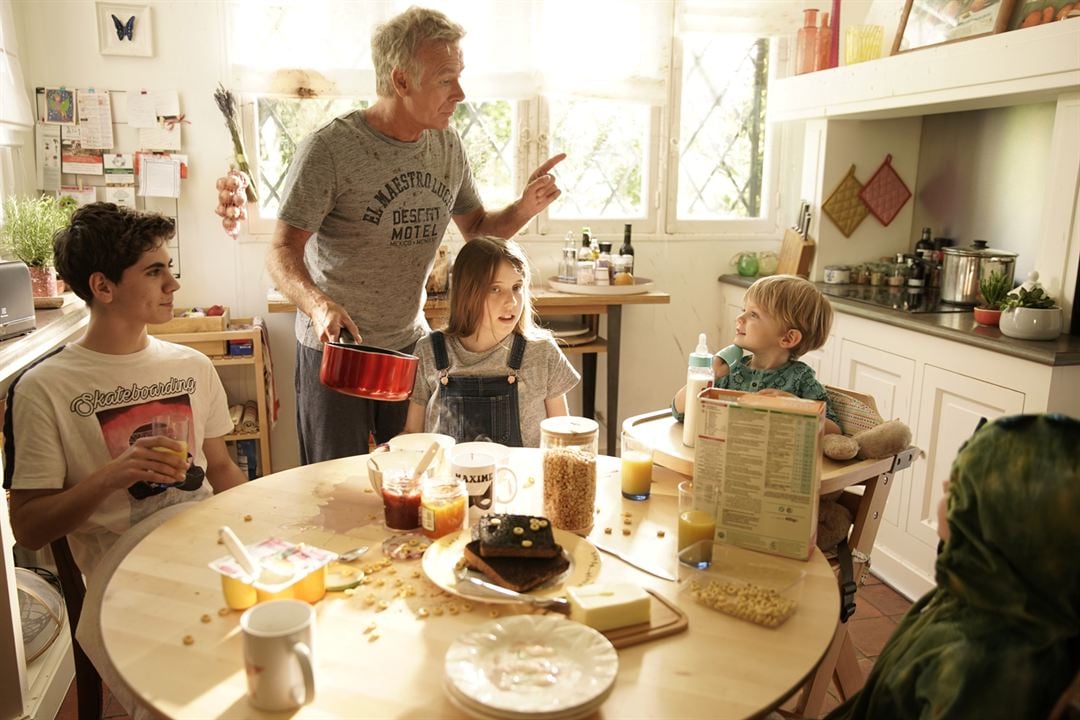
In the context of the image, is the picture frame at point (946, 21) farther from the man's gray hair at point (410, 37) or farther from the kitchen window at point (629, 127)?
the man's gray hair at point (410, 37)

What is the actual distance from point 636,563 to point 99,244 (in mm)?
1201

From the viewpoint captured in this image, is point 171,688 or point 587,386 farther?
point 587,386

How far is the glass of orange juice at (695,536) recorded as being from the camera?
1260 mm

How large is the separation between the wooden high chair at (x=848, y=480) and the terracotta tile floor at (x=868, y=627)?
18.8 inches

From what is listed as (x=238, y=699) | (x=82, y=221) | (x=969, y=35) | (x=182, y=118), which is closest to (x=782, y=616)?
(x=238, y=699)

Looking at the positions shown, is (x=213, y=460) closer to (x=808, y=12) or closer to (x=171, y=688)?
(x=171, y=688)

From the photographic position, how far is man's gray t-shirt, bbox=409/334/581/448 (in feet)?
6.82

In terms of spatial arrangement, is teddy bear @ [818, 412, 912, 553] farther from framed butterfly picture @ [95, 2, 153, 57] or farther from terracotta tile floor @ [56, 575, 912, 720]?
framed butterfly picture @ [95, 2, 153, 57]

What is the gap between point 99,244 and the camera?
1668mm

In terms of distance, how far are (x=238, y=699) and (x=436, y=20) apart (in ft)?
5.39

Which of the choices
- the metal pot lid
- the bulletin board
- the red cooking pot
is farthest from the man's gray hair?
the metal pot lid

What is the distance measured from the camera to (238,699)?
0.95 meters

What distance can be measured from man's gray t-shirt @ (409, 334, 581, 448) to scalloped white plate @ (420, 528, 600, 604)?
74 cm

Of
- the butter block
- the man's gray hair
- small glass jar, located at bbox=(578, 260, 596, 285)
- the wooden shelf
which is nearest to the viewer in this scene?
the butter block
